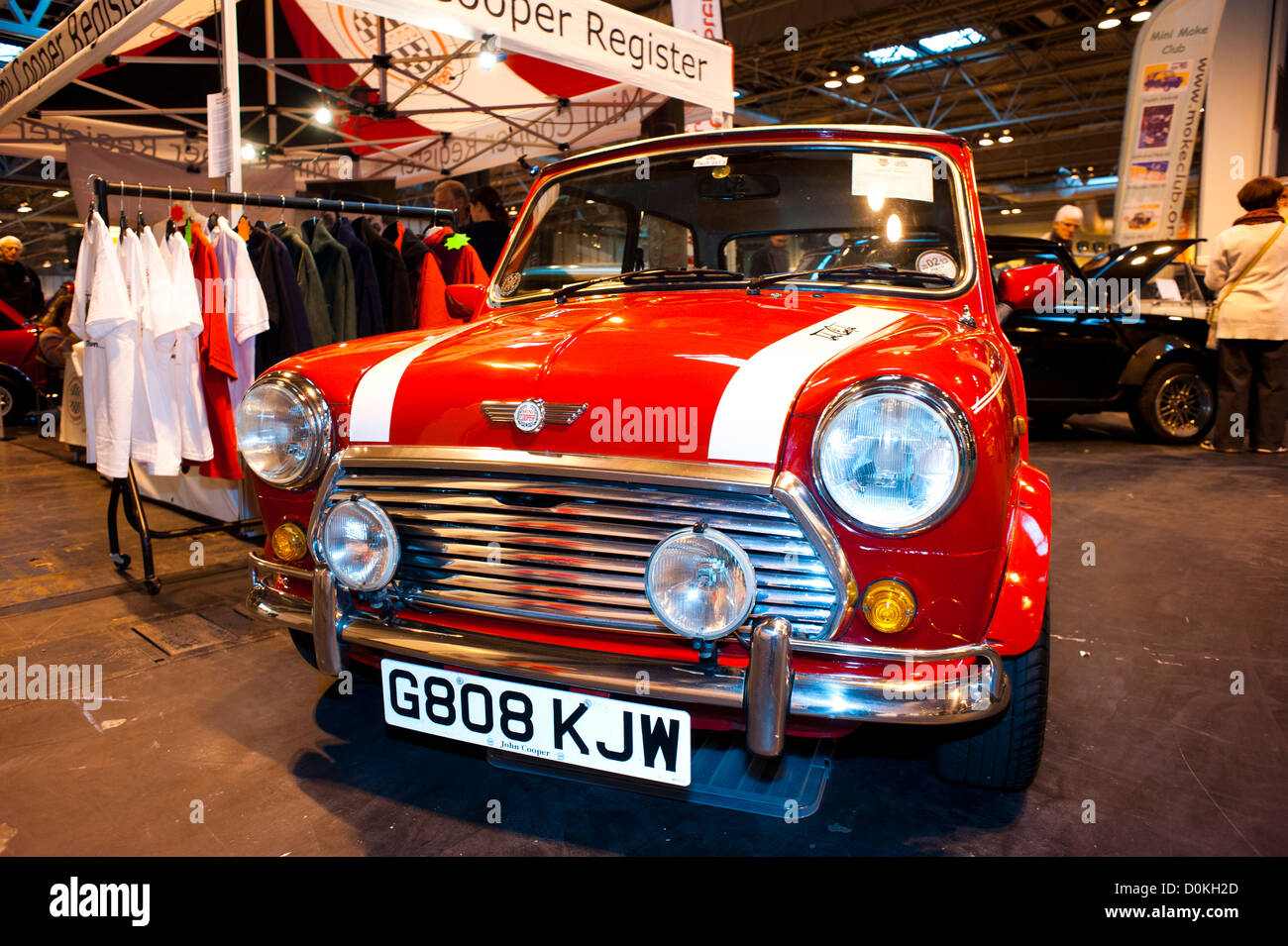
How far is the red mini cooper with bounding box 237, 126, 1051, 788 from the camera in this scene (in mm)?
1435

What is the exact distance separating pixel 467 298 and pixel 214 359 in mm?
1317

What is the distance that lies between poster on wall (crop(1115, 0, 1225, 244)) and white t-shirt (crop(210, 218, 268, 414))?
8.57 meters

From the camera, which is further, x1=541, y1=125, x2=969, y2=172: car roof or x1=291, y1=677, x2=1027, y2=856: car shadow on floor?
x1=541, y1=125, x2=969, y2=172: car roof

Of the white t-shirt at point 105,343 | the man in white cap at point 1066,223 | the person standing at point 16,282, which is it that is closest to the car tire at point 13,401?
the person standing at point 16,282

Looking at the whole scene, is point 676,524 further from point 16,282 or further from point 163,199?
point 16,282

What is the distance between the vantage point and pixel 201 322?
3273 mm

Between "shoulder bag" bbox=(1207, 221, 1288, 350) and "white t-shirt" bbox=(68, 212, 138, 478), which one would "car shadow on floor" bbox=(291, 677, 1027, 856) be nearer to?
"white t-shirt" bbox=(68, 212, 138, 478)

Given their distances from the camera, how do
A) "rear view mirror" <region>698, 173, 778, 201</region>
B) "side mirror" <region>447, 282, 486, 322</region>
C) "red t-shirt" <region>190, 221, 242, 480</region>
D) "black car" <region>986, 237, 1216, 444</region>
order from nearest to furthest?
"rear view mirror" <region>698, 173, 778, 201</region>, "side mirror" <region>447, 282, 486, 322</region>, "red t-shirt" <region>190, 221, 242, 480</region>, "black car" <region>986, 237, 1216, 444</region>

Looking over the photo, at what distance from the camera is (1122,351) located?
21.4 ft

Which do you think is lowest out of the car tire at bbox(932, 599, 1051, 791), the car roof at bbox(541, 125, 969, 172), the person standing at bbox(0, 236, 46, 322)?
the car tire at bbox(932, 599, 1051, 791)

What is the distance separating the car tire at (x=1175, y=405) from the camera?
657 cm

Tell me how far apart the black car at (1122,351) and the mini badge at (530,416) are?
18.6 ft

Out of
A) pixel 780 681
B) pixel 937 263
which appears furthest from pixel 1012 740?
pixel 937 263

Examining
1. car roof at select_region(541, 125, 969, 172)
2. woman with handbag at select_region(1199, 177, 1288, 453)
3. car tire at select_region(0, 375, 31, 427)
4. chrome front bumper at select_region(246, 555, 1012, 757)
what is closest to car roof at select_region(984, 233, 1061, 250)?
woman with handbag at select_region(1199, 177, 1288, 453)
